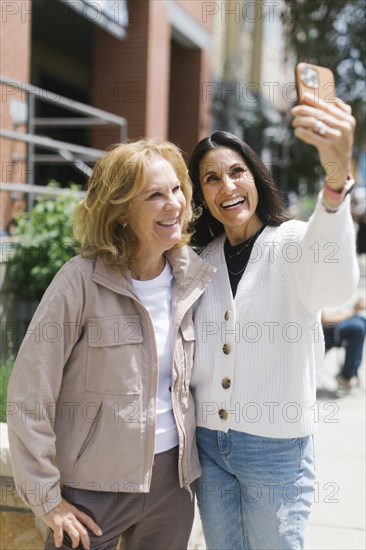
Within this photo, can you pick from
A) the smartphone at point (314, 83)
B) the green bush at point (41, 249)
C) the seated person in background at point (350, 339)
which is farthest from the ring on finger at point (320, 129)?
the seated person in background at point (350, 339)

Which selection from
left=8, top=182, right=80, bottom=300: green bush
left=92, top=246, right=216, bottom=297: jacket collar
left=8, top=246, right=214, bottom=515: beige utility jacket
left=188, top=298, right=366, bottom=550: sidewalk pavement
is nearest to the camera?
left=8, top=246, right=214, bottom=515: beige utility jacket

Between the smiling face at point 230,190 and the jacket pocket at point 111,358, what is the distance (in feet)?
1.64

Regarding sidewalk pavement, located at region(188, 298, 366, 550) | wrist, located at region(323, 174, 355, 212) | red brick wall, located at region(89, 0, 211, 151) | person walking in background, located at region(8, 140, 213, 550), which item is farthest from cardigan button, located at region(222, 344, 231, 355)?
red brick wall, located at region(89, 0, 211, 151)

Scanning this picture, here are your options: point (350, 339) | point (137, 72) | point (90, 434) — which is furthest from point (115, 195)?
point (137, 72)

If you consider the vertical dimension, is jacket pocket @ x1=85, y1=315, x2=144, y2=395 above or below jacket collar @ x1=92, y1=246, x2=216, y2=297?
below

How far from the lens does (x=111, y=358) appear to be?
1967 mm

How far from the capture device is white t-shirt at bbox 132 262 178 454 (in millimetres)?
2053

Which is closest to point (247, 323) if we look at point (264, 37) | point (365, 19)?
point (365, 19)

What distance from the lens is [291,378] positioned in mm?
2088

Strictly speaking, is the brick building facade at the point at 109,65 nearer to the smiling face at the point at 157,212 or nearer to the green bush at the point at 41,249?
the green bush at the point at 41,249

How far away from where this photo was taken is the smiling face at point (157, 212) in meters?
2.00

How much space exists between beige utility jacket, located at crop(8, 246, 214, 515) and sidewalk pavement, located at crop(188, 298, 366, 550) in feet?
4.69

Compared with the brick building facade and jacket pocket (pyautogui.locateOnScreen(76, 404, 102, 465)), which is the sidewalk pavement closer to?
jacket pocket (pyautogui.locateOnScreen(76, 404, 102, 465))

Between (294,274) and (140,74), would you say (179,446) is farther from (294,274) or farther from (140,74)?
(140,74)
